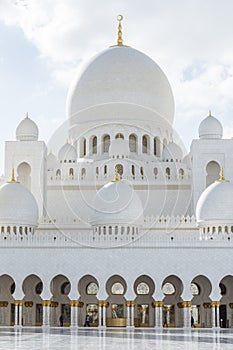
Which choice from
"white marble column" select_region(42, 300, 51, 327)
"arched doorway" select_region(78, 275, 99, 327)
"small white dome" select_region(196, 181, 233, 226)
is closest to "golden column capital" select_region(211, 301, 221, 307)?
"small white dome" select_region(196, 181, 233, 226)

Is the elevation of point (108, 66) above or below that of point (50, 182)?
above

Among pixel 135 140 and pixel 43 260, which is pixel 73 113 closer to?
pixel 135 140

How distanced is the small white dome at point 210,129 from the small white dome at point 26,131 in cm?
769

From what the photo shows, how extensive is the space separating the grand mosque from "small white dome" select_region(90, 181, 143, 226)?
0.04 metres

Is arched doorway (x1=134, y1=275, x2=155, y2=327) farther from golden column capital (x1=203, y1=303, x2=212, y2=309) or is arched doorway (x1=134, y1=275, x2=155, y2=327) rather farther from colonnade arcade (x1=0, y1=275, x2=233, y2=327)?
golden column capital (x1=203, y1=303, x2=212, y2=309)

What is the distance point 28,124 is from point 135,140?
5.27m

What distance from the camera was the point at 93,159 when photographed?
32344 mm

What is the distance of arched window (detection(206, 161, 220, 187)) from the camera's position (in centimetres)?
3139

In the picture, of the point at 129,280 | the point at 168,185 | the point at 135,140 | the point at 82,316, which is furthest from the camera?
the point at 135,140

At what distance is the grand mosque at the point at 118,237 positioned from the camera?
81.2ft

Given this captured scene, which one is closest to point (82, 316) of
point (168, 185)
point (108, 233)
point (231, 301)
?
point (108, 233)

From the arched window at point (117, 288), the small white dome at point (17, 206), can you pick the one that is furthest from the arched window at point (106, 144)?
the arched window at point (117, 288)

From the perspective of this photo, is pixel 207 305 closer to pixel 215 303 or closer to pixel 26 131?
A: pixel 215 303

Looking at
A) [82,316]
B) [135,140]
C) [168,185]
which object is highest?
[135,140]
